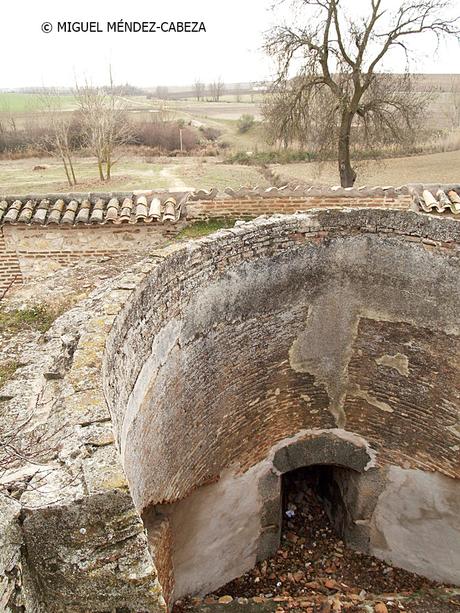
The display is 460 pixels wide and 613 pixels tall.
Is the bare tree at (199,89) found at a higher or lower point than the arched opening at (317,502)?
higher

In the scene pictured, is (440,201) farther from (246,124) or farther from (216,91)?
(216,91)

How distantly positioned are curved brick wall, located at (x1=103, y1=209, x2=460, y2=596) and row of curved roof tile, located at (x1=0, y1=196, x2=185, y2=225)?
302 cm

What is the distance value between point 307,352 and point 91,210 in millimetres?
4514

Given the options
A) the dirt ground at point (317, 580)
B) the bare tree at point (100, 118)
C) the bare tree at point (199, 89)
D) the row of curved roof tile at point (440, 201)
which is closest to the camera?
the dirt ground at point (317, 580)

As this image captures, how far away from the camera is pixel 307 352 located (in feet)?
21.9

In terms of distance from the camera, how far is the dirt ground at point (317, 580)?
19.0 feet

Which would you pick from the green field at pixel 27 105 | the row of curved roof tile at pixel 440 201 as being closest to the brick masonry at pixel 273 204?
the row of curved roof tile at pixel 440 201

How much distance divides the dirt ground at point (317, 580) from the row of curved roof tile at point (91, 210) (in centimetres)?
480

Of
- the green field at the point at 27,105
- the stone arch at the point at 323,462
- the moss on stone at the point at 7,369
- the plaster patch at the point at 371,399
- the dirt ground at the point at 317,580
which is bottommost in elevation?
the dirt ground at the point at 317,580

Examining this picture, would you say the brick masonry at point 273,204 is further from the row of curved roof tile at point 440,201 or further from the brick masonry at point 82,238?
the row of curved roof tile at point 440,201

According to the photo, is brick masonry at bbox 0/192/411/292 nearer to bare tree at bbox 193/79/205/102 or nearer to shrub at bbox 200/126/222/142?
shrub at bbox 200/126/222/142

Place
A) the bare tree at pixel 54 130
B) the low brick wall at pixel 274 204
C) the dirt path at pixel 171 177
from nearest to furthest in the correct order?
the low brick wall at pixel 274 204
the dirt path at pixel 171 177
the bare tree at pixel 54 130

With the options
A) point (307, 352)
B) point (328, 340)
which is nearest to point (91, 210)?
point (307, 352)

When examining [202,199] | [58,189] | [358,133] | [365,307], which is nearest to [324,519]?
[365,307]
